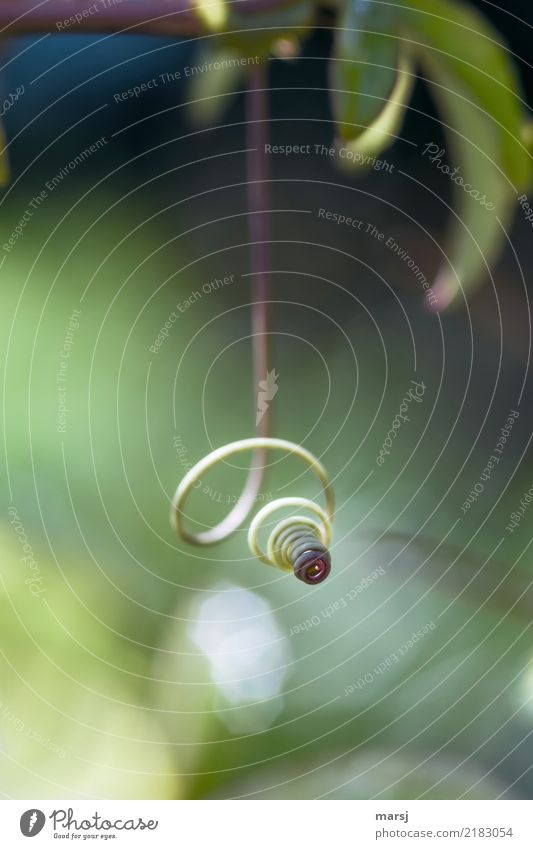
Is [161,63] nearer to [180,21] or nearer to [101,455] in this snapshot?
[180,21]

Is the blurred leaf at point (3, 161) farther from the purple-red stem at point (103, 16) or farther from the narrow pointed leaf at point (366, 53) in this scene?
the narrow pointed leaf at point (366, 53)

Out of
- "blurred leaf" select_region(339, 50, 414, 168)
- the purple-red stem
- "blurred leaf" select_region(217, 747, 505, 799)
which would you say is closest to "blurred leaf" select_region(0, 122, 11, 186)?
the purple-red stem

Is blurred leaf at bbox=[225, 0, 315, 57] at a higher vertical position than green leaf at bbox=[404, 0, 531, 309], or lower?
higher

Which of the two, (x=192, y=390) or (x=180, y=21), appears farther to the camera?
(x=192, y=390)

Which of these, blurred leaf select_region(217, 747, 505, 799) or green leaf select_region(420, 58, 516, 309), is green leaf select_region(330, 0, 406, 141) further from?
blurred leaf select_region(217, 747, 505, 799)

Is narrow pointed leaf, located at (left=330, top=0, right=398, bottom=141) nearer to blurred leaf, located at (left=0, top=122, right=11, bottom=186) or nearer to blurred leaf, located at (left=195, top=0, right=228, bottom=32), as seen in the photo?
blurred leaf, located at (left=195, top=0, right=228, bottom=32)

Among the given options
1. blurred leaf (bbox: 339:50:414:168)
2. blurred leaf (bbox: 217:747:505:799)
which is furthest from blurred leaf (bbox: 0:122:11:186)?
blurred leaf (bbox: 217:747:505:799)

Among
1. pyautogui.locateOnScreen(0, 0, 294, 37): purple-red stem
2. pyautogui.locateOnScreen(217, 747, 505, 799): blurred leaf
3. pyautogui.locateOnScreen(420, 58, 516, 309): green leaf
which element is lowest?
pyautogui.locateOnScreen(217, 747, 505, 799): blurred leaf

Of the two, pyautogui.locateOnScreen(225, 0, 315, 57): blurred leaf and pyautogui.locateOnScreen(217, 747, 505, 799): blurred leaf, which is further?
pyautogui.locateOnScreen(217, 747, 505, 799): blurred leaf
